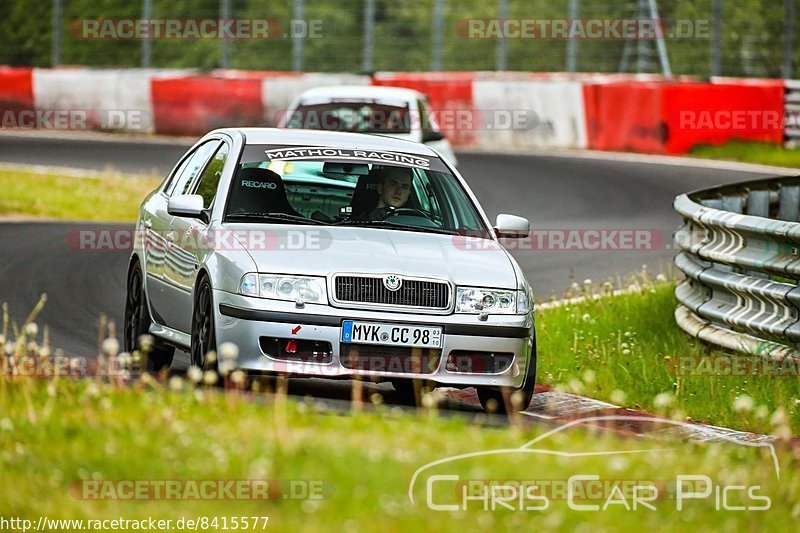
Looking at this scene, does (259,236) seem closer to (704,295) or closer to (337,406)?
(337,406)

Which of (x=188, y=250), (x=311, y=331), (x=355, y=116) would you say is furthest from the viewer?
(x=355, y=116)

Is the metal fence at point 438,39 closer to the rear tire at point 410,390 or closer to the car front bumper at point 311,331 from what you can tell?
the rear tire at point 410,390

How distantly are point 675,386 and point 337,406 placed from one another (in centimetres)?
246

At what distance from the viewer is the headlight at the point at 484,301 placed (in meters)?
8.81

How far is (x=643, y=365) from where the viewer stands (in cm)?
1044

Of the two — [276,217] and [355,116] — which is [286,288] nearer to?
[276,217]

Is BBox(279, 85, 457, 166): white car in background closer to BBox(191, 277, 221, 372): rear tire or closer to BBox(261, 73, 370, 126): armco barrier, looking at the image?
BBox(191, 277, 221, 372): rear tire

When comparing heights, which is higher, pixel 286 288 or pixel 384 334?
pixel 286 288

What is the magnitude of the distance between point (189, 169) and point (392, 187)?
4.62ft

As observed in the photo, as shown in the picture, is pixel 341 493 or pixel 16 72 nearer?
pixel 341 493

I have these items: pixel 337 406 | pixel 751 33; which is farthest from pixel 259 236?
pixel 751 33

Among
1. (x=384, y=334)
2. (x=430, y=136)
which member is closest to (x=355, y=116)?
(x=430, y=136)

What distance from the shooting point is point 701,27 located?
30750mm

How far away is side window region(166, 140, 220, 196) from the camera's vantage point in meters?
10.4
